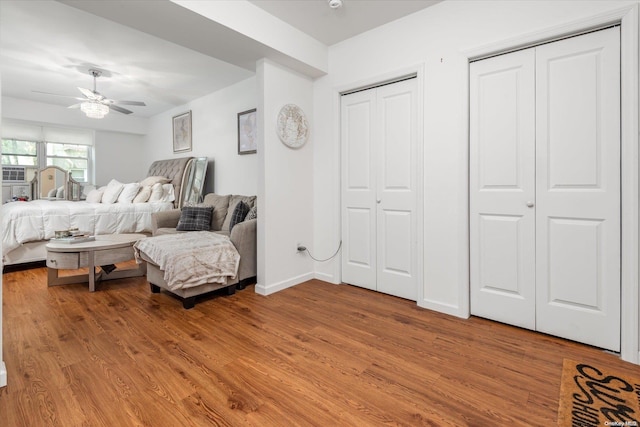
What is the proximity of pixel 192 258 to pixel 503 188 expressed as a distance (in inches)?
101

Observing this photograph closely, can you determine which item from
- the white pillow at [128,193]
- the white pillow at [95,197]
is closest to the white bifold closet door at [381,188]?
the white pillow at [128,193]

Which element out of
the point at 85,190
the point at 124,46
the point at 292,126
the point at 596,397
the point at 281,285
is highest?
the point at 124,46

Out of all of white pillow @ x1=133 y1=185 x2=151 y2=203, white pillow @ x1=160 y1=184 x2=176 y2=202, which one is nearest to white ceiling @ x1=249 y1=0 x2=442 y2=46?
white pillow @ x1=160 y1=184 x2=176 y2=202

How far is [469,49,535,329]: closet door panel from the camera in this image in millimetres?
2203

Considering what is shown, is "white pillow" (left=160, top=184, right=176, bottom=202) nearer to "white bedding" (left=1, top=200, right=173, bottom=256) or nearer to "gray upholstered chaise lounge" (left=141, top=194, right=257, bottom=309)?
"white bedding" (left=1, top=200, right=173, bottom=256)

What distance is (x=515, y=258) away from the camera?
2275mm

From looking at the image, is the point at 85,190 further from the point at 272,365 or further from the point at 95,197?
the point at 272,365

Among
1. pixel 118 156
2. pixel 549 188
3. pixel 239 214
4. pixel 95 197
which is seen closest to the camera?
pixel 549 188

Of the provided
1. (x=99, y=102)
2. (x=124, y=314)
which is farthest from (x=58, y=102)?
(x=124, y=314)

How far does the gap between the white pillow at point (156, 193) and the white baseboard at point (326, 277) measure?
320 centimetres

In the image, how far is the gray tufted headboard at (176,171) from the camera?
17.1ft

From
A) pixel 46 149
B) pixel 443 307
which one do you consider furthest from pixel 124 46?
pixel 46 149

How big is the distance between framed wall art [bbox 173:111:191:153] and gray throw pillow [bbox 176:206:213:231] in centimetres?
220

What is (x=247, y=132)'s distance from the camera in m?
4.39
